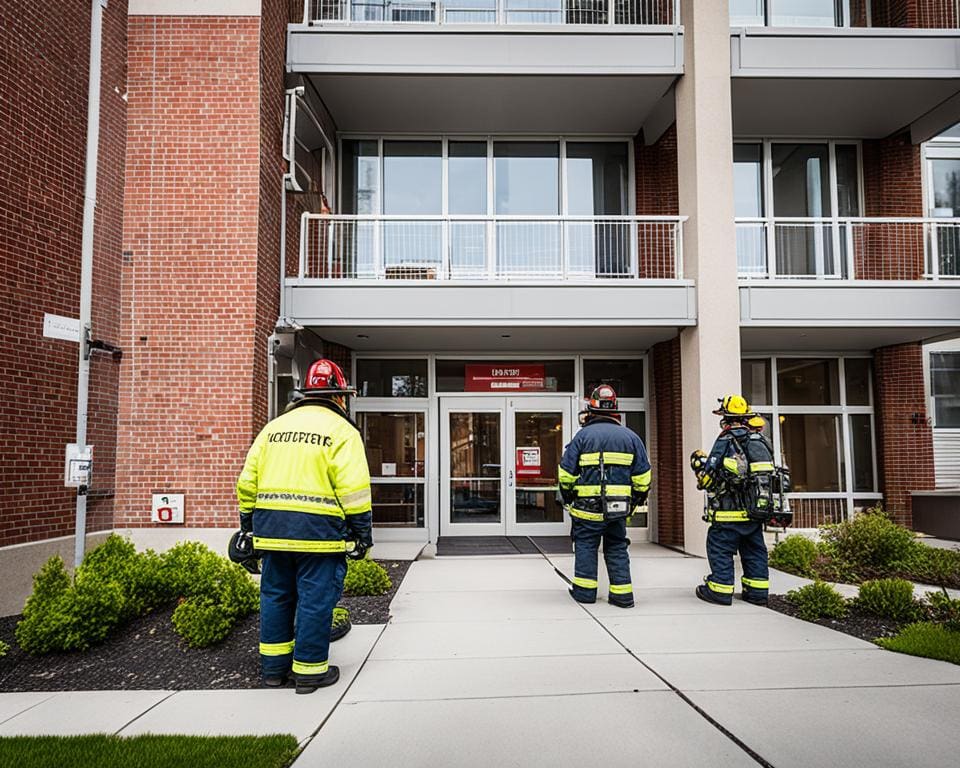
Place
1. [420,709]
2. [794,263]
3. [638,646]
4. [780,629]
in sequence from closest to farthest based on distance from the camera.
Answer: [420,709] → [638,646] → [780,629] → [794,263]

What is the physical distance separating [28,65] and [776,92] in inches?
401

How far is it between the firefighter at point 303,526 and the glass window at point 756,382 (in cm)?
983

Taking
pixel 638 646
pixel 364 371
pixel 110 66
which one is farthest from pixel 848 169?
pixel 110 66

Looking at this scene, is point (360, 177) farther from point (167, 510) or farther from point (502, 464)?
point (167, 510)

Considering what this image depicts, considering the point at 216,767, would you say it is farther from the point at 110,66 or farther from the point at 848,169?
the point at 848,169

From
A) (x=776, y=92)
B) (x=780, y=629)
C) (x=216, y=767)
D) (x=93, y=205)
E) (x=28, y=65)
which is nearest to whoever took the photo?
(x=216, y=767)

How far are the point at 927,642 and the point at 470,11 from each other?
11042 millimetres

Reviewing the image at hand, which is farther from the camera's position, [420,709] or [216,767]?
[420,709]

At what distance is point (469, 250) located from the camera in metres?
11.4

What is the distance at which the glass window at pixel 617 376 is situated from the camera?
42.7 ft

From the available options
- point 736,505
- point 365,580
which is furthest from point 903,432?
point 365,580

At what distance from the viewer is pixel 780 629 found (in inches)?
239

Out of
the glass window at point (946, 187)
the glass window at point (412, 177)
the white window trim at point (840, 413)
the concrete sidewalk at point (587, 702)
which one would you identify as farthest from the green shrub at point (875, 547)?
the glass window at point (412, 177)

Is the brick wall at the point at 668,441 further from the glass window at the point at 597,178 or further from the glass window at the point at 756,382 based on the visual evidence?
the glass window at the point at 597,178
